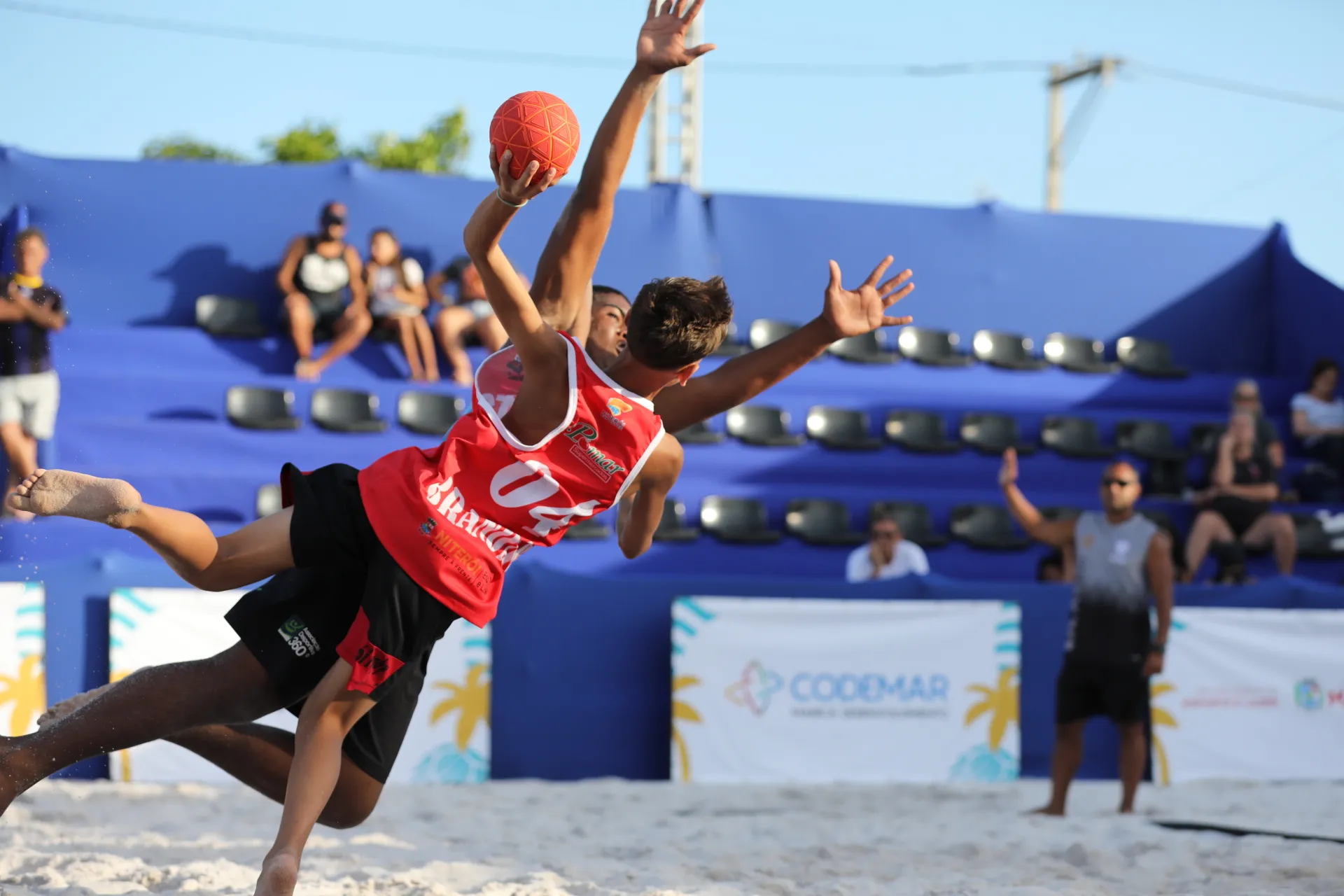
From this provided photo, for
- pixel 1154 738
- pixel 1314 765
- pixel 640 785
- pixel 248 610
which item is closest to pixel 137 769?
pixel 640 785

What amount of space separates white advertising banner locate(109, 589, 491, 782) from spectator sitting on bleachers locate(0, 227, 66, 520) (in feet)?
8.35

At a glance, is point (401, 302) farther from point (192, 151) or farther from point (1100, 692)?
point (192, 151)

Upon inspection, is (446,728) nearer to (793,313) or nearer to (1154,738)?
(1154,738)

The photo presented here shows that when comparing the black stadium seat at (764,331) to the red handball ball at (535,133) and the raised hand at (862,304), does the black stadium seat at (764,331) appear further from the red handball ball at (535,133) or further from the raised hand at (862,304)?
the red handball ball at (535,133)

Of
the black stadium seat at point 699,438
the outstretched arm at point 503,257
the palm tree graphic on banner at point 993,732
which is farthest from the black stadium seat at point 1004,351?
the outstretched arm at point 503,257

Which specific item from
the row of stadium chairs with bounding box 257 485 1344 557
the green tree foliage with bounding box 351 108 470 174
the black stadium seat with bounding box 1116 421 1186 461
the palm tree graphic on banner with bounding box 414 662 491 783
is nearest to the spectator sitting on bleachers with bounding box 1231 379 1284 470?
the row of stadium chairs with bounding box 257 485 1344 557

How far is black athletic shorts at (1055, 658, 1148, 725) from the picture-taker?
6.98m

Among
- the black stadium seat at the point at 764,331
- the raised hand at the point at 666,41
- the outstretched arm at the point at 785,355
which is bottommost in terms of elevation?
the outstretched arm at the point at 785,355

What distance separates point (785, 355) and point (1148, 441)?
957cm

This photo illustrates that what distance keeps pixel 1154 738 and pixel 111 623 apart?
5.88 m

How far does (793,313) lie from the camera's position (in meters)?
12.6

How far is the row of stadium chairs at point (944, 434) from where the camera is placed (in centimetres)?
1128

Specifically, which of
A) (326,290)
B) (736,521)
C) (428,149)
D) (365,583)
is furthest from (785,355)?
(428,149)

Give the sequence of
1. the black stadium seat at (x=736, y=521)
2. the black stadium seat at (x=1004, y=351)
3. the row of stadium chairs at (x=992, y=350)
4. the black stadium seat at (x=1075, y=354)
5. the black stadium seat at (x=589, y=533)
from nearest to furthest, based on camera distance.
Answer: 1. the black stadium seat at (x=589, y=533)
2. the black stadium seat at (x=736, y=521)
3. the row of stadium chairs at (x=992, y=350)
4. the black stadium seat at (x=1004, y=351)
5. the black stadium seat at (x=1075, y=354)
